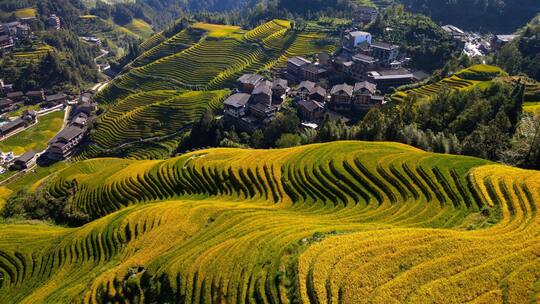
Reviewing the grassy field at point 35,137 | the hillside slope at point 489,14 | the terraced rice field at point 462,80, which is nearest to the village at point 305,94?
the grassy field at point 35,137

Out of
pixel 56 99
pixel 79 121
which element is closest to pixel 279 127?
pixel 79 121

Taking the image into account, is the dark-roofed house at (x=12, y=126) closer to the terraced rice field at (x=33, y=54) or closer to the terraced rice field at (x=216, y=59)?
the terraced rice field at (x=216, y=59)

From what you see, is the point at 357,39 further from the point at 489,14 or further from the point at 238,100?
the point at 489,14

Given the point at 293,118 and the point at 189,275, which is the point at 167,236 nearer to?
the point at 189,275

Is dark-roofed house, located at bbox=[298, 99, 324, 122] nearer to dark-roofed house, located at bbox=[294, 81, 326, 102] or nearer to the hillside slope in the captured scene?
dark-roofed house, located at bbox=[294, 81, 326, 102]

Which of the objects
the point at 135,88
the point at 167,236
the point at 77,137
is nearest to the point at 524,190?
the point at 167,236

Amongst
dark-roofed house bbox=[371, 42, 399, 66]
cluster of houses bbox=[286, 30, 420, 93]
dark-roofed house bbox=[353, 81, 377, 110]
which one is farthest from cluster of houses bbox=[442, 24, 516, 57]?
dark-roofed house bbox=[353, 81, 377, 110]

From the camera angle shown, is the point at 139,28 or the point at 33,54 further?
the point at 139,28
